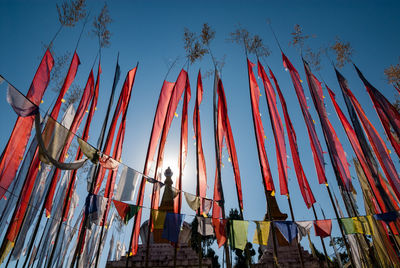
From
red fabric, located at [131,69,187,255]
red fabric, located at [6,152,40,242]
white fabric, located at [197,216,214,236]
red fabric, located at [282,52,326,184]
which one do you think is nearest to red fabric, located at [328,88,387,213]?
red fabric, located at [282,52,326,184]

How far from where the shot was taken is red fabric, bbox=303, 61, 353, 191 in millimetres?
7402

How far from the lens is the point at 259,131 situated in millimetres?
8766

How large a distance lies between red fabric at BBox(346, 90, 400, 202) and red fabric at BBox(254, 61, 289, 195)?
99.2 inches

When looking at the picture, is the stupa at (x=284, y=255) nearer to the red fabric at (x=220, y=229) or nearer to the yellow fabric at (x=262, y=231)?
the yellow fabric at (x=262, y=231)

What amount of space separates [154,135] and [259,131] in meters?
3.81

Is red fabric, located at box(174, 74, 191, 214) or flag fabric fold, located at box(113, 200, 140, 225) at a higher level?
red fabric, located at box(174, 74, 191, 214)

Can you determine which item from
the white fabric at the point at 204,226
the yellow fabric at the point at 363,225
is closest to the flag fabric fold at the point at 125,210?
the white fabric at the point at 204,226

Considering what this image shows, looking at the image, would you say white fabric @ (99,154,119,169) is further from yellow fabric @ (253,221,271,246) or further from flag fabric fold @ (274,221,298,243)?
flag fabric fold @ (274,221,298,243)

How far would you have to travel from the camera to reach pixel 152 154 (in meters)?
8.66

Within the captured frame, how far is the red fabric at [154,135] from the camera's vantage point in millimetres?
7904

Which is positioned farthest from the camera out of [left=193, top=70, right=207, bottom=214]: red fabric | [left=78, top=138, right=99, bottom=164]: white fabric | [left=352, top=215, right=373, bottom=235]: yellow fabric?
[left=193, top=70, right=207, bottom=214]: red fabric

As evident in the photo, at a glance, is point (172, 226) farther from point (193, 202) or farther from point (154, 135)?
point (154, 135)

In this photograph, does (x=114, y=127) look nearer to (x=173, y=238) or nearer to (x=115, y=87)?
(x=115, y=87)

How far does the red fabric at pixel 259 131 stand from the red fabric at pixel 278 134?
0.36 metres
